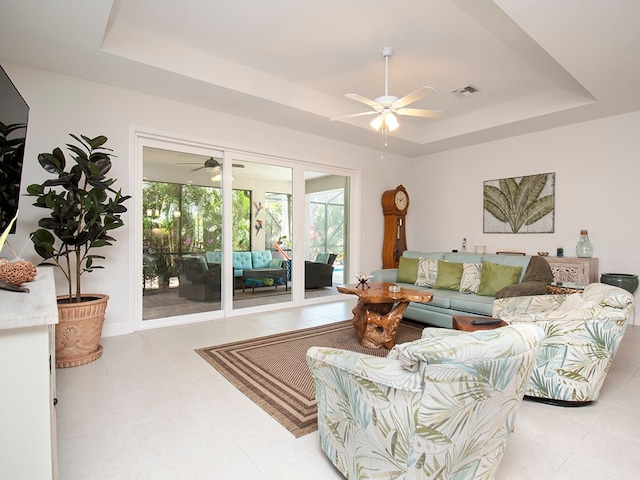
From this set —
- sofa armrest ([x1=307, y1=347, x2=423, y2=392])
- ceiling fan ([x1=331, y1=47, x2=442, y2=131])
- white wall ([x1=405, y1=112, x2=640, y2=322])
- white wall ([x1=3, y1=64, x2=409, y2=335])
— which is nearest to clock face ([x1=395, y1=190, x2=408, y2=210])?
white wall ([x1=405, y1=112, x2=640, y2=322])

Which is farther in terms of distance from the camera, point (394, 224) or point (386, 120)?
point (394, 224)

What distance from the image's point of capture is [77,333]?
3002 mm

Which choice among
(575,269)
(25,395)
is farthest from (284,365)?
(575,269)

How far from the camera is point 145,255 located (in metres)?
4.18

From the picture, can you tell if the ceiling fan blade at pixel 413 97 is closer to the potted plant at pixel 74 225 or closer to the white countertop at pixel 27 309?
the potted plant at pixel 74 225

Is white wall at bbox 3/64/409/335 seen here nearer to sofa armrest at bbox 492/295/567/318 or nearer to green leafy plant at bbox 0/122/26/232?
green leafy plant at bbox 0/122/26/232

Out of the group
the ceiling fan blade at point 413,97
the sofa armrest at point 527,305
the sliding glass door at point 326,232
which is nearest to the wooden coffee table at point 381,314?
the sofa armrest at point 527,305

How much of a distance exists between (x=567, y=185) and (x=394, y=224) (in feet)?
8.72

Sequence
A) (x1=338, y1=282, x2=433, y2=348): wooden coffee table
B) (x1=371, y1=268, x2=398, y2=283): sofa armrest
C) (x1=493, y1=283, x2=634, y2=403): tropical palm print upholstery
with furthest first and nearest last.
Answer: (x1=371, y1=268, x2=398, y2=283): sofa armrest
(x1=338, y1=282, x2=433, y2=348): wooden coffee table
(x1=493, y1=283, x2=634, y2=403): tropical palm print upholstery

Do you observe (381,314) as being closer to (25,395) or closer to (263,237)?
(263,237)

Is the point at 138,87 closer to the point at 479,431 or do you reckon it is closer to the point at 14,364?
the point at 14,364

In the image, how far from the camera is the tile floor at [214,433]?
1732 millimetres

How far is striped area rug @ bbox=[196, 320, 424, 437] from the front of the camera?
2.31 meters

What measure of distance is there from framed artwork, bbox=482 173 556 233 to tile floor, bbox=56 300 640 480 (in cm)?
273
